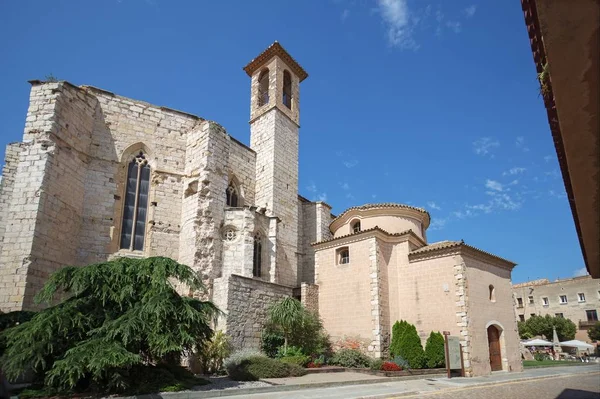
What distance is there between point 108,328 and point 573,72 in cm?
1072

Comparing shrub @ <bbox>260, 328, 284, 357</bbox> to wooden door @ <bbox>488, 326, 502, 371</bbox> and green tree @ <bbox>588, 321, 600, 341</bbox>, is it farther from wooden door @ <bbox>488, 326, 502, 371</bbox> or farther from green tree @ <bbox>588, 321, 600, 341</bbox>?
green tree @ <bbox>588, 321, 600, 341</bbox>

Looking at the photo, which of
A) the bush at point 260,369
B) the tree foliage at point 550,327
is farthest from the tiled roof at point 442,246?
the tree foliage at point 550,327

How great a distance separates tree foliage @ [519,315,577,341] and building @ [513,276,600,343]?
2.57 metres

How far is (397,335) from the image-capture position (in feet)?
55.4

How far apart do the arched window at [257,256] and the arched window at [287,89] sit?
11.2 m

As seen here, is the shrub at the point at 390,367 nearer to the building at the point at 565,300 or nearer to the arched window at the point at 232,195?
the arched window at the point at 232,195

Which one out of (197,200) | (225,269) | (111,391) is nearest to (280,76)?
(197,200)

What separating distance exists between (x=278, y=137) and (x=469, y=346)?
15562 mm

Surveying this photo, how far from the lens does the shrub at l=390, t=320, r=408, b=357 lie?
1653 centimetres

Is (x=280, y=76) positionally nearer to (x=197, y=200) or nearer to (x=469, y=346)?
(x=197, y=200)

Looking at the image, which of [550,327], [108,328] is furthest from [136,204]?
[550,327]

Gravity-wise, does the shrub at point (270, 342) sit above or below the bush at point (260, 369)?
above

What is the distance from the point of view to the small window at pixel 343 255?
19.6 m

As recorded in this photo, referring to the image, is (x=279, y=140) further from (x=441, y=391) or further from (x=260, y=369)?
(x=441, y=391)
